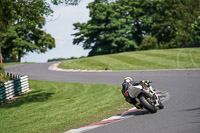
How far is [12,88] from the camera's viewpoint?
726 inches

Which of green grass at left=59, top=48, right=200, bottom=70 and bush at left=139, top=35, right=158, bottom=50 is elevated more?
bush at left=139, top=35, right=158, bottom=50

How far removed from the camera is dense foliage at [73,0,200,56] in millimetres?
61062

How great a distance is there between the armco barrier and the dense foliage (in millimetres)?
43543

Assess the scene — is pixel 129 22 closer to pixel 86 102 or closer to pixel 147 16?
pixel 147 16

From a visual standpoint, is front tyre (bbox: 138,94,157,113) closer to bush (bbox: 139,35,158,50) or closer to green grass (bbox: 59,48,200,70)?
green grass (bbox: 59,48,200,70)

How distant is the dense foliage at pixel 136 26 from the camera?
61062 mm

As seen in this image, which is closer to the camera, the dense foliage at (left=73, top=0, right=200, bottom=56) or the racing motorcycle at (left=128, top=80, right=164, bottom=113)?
the racing motorcycle at (left=128, top=80, right=164, bottom=113)

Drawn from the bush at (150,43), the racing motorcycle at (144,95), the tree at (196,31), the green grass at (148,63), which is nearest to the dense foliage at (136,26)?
the bush at (150,43)

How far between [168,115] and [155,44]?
177ft

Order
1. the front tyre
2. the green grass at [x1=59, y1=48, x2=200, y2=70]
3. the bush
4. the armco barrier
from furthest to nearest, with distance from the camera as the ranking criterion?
the bush, the green grass at [x1=59, y1=48, x2=200, y2=70], the armco barrier, the front tyre

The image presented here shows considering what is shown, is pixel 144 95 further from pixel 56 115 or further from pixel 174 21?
pixel 174 21

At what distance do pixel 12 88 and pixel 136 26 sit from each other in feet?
185

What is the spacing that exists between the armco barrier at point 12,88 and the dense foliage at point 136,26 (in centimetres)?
4354

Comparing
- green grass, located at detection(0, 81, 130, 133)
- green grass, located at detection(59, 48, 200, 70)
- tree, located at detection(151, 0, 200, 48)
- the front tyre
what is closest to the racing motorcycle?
the front tyre
